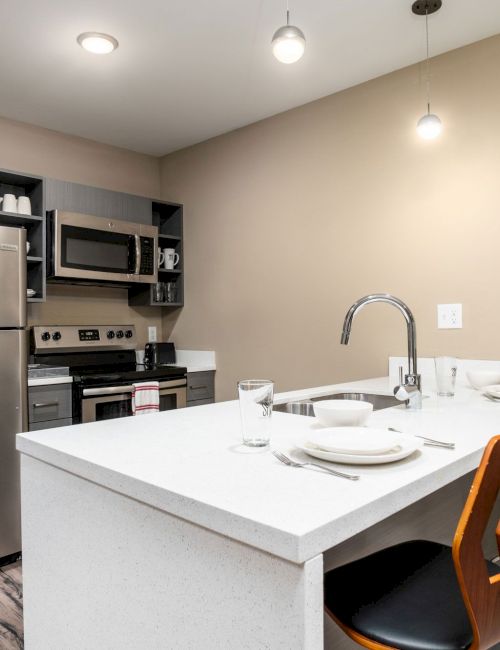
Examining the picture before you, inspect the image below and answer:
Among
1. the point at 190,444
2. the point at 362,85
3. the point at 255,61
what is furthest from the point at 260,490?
the point at 362,85

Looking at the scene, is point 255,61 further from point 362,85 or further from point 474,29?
point 474,29

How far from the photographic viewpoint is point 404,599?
1.02 meters

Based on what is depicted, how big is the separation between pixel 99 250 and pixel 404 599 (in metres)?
2.68

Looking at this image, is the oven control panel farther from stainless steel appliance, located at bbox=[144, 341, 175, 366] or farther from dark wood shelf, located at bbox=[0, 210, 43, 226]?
A: dark wood shelf, located at bbox=[0, 210, 43, 226]

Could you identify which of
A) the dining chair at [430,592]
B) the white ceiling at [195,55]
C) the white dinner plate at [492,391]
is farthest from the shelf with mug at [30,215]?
the dining chair at [430,592]

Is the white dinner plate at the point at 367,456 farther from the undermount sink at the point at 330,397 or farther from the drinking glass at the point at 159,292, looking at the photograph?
the drinking glass at the point at 159,292

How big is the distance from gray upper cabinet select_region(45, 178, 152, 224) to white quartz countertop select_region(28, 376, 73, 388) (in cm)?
102

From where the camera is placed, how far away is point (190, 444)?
111 cm

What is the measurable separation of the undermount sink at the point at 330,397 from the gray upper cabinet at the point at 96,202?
6.41 ft

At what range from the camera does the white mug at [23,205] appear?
9.61 feet

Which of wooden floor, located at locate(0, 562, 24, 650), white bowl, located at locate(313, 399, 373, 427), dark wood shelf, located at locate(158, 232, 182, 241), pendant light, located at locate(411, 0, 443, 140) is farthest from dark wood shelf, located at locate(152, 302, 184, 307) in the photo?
white bowl, located at locate(313, 399, 373, 427)

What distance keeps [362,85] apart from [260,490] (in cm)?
253

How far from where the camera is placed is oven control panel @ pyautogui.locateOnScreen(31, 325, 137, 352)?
3166 millimetres

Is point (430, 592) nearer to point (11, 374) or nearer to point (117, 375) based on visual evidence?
point (11, 374)
